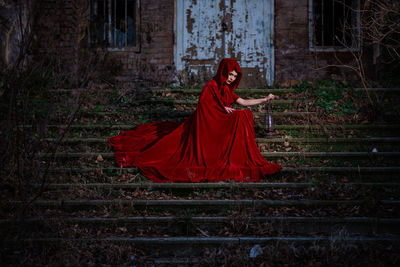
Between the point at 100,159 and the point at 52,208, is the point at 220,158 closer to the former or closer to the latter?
the point at 100,159

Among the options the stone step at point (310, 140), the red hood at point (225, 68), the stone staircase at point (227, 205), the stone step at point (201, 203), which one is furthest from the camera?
the stone step at point (310, 140)

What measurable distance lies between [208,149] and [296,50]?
5.10 meters

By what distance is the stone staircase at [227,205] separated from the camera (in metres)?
2.83

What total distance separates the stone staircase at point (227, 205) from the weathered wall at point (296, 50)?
3.02 meters

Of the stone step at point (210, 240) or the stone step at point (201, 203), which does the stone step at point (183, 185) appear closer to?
the stone step at point (201, 203)

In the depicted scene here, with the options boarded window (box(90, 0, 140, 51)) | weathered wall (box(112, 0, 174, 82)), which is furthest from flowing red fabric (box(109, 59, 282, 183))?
boarded window (box(90, 0, 140, 51))

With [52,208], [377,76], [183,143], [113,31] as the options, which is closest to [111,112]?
[183,143]

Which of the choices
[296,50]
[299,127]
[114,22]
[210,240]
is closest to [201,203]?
[210,240]

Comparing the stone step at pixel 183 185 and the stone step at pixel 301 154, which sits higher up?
the stone step at pixel 301 154

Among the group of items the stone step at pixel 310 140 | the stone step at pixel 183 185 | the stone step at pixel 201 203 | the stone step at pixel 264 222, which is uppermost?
the stone step at pixel 310 140

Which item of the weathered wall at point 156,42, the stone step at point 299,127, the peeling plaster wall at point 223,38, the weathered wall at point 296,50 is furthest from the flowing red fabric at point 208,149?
the weathered wall at point 296,50

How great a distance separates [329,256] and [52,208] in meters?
2.89

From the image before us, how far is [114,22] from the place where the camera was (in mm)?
8570

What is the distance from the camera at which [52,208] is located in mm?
3576
